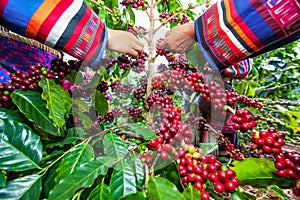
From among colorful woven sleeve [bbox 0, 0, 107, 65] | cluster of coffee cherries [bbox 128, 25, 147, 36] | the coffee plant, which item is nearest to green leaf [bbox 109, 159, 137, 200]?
the coffee plant

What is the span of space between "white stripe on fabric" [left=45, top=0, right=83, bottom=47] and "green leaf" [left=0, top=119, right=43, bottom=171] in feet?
0.76

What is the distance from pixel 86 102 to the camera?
0.73m

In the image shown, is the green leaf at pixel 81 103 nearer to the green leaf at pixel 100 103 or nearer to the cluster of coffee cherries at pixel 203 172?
the green leaf at pixel 100 103

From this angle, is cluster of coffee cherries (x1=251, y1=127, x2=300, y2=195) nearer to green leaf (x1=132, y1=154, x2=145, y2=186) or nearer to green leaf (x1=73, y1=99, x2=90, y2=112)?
green leaf (x1=132, y1=154, x2=145, y2=186)

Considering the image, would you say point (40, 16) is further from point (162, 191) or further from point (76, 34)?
point (162, 191)

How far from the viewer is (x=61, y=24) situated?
52cm

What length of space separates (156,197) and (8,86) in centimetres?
47

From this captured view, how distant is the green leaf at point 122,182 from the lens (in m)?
0.36

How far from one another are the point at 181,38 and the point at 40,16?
0.41m

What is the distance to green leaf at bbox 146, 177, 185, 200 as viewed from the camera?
33 cm

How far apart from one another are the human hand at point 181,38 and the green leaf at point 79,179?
43cm

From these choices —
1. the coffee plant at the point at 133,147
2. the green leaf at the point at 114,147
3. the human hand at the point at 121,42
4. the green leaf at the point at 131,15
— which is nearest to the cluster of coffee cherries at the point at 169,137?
the coffee plant at the point at 133,147

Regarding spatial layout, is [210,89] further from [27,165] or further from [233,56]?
[27,165]

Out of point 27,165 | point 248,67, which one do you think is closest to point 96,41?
point 27,165
